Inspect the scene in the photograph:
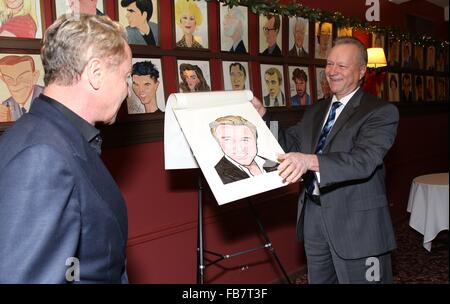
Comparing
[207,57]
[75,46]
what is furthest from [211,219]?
[75,46]

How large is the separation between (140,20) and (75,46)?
1.25 m

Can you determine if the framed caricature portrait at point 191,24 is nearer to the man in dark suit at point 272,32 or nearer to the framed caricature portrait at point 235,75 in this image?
the framed caricature portrait at point 235,75

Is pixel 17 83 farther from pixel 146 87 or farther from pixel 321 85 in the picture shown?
pixel 321 85

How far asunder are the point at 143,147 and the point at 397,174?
151 cm

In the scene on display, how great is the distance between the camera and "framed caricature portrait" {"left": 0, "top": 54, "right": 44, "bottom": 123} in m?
1.68

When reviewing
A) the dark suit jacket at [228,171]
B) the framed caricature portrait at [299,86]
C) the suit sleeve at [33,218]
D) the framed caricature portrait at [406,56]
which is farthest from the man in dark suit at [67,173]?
the framed caricature portrait at [299,86]

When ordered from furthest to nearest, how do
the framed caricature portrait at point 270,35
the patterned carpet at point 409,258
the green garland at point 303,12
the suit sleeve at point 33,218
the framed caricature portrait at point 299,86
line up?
the framed caricature portrait at point 299,86 < the framed caricature portrait at point 270,35 < the green garland at point 303,12 < the patterned carpet at point 409,258 < the suit sleeve at point 33,218

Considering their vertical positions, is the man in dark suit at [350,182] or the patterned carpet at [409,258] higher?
the man in dark suit at [350,182]

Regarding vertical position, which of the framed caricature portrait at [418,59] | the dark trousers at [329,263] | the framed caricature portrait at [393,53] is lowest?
the dark trousers at [329,263]

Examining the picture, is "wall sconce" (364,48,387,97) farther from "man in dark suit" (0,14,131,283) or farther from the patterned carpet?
"man in dark suit" (0,14,131,283)

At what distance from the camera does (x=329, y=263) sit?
6.84ft

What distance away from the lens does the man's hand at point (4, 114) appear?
1.69 m

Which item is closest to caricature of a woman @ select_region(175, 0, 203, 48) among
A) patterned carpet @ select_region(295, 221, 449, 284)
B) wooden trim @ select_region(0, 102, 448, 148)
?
wooden trim @ select_region(0, 102, 448, 148)

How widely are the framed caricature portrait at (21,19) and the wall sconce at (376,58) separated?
1.75 metres
